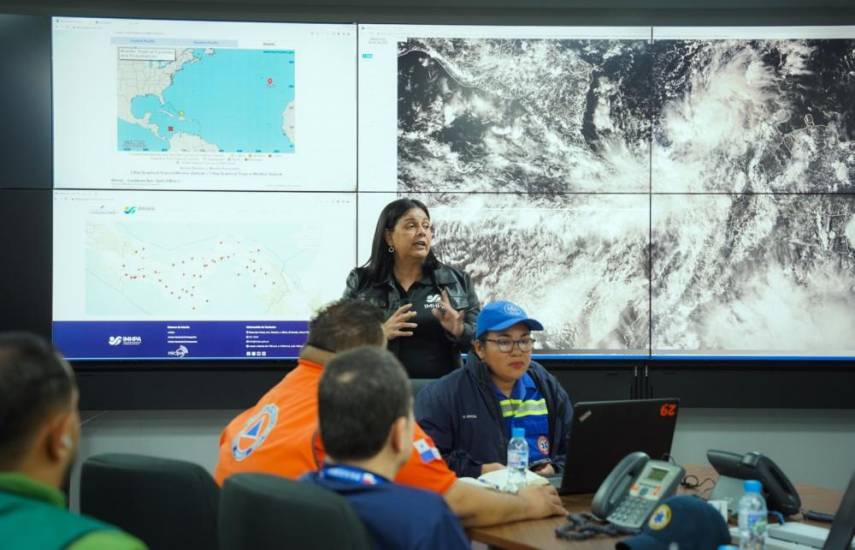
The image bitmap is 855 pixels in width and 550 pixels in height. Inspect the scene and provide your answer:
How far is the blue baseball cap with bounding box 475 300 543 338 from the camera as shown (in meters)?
3.15

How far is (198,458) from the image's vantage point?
470cm

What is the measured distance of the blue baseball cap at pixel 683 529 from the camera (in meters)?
1.81

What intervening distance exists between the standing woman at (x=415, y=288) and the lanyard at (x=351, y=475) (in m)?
2.18

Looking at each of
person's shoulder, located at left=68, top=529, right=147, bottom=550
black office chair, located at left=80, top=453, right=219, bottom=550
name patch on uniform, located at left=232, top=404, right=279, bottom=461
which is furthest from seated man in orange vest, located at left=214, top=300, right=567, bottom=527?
person's shoulder, located at left=68, top=529, right=147, bottom=550

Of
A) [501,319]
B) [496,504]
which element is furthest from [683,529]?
[501,319]

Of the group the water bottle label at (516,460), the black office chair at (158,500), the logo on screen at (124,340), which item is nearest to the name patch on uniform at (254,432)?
the black office chair at (158,500)

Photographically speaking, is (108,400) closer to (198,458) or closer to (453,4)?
(198,458)

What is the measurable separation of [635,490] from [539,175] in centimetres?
268

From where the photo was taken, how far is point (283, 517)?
5.38 ft

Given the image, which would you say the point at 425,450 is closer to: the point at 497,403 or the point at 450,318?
the point at 497,403

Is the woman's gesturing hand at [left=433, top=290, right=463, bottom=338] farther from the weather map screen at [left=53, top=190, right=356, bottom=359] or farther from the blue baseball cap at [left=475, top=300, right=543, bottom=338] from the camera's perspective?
the weather map screen at [left=53, top=190, right=356, bottom=359]

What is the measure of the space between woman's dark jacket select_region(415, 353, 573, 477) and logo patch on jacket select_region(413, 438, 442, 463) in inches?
28.6

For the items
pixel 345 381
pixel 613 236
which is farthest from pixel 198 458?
pixel 345 381

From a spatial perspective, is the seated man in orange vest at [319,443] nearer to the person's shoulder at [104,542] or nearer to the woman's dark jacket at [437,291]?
the person's shoulder at [104,542]
